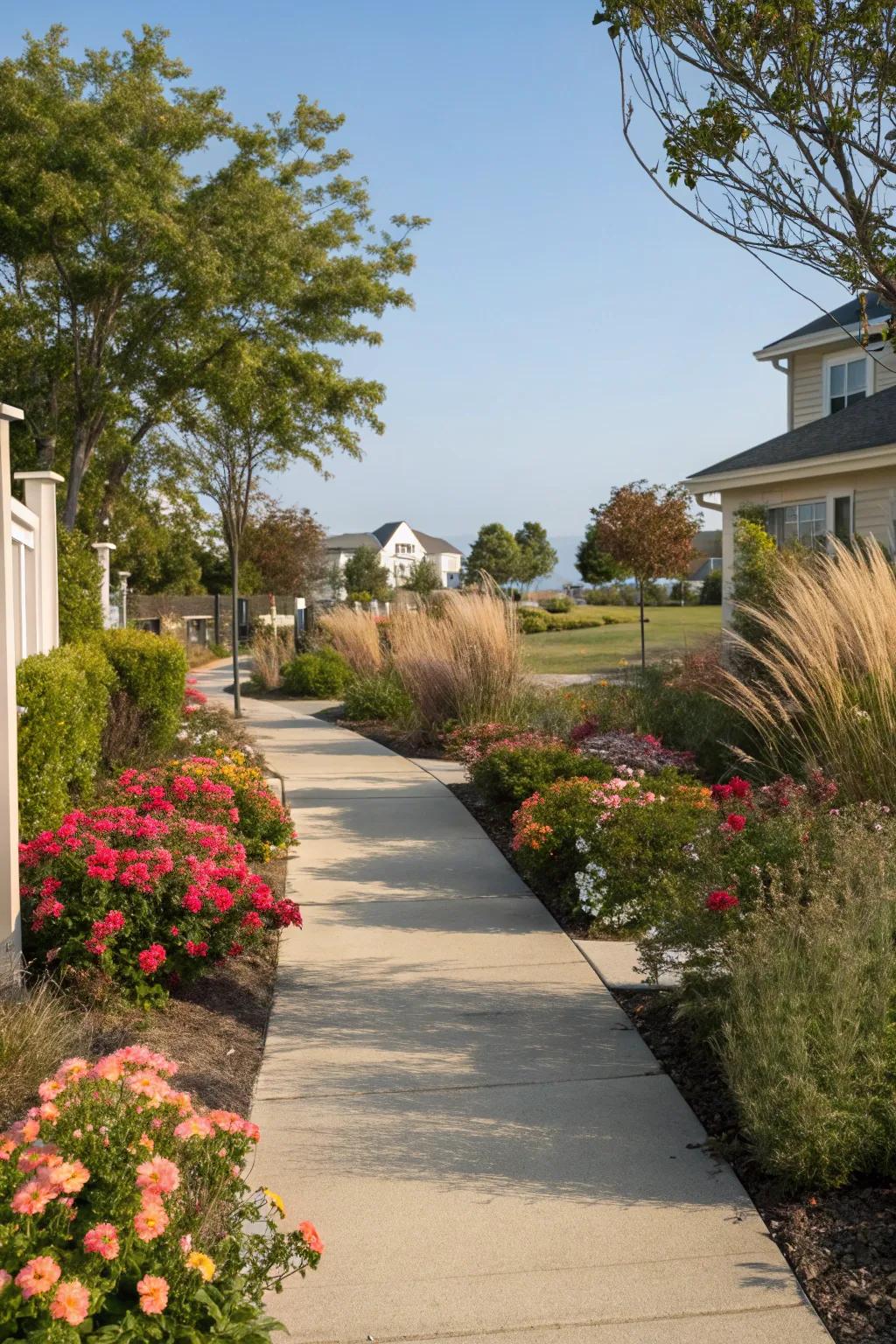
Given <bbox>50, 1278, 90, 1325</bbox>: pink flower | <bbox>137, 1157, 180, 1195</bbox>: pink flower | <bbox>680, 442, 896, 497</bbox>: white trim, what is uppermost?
<bbox>680, 442, 896, 497</bbox>: white trim

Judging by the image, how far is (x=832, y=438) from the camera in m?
16.0

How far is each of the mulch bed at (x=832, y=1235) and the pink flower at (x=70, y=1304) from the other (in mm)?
1662

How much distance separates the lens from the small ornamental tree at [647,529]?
79.5 ft

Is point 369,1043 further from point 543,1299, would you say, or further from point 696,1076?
point 543,1299

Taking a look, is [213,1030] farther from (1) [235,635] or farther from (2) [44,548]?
(1) [235,635]

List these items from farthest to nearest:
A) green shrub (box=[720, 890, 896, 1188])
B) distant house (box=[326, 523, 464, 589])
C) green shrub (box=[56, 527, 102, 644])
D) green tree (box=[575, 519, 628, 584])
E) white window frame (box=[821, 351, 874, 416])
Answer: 1. distant house (box=[326, 523, 464, 589])
2. green tree (box=[575, 519, 628, 584])
3. white window frame (box=[821, 351, 874, 416])
4. green shrub (box=[56, 527, 102, 644])
5. green shrub (box=[720, 890, 896, 1188])

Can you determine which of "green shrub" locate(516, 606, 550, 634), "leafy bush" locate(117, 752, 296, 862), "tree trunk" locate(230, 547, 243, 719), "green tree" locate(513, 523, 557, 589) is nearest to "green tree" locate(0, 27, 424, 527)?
"tree trunk" locate(230, 547, 243, 719)

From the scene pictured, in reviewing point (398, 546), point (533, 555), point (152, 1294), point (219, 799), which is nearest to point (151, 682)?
point (219, 799)

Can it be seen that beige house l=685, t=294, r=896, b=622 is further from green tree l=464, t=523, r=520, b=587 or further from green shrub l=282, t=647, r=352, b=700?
green tree l=464, t=523, r=520, b=587

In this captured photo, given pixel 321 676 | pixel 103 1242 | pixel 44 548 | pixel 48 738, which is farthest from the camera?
pixel 321 676

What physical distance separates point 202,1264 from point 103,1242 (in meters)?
0.19

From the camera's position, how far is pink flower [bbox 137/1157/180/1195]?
2227 mm

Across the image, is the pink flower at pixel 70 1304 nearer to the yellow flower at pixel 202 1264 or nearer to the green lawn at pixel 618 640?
the yellow flower at pixel 202 1264

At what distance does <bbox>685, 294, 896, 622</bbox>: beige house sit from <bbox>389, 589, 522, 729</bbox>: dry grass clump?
14.0ft
